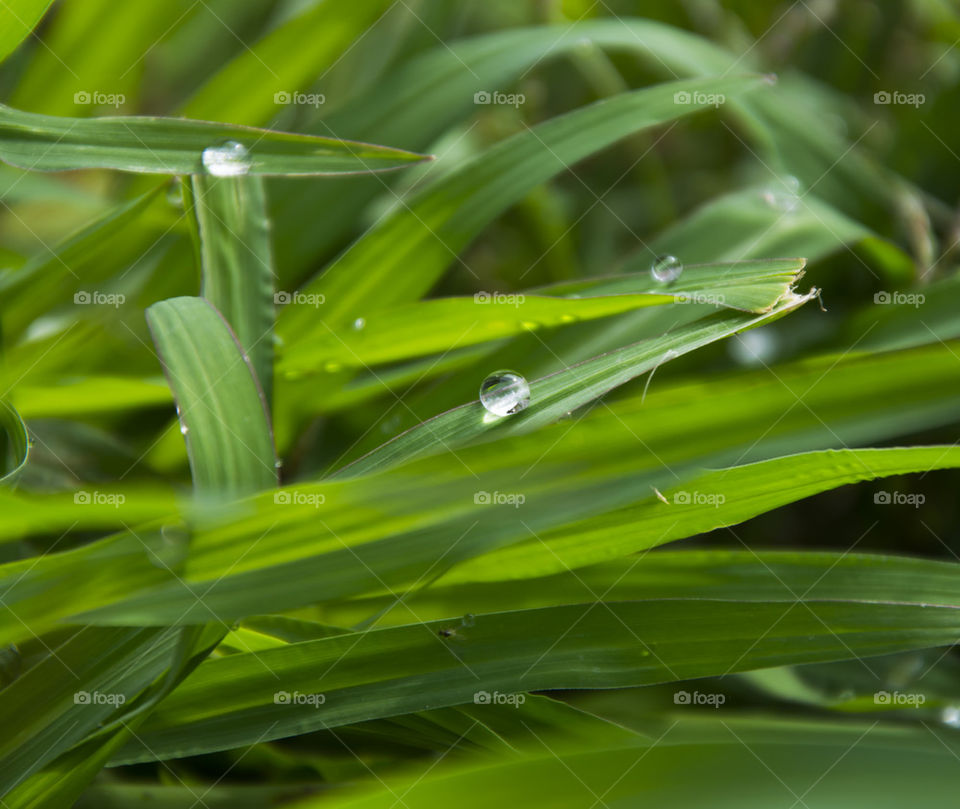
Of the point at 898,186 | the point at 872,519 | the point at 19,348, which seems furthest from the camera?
the point at 898,186

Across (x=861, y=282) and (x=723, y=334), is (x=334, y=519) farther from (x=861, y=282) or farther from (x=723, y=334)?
(x=861, y=282)

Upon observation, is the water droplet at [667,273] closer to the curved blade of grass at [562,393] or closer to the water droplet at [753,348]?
the curved blade of grass at [562,393]

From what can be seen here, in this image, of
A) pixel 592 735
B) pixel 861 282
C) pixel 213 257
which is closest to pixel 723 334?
pixel 592 735

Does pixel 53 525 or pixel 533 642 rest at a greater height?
pixel 53 525

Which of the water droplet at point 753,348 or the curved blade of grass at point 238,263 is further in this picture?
the water droplet at point 753,348

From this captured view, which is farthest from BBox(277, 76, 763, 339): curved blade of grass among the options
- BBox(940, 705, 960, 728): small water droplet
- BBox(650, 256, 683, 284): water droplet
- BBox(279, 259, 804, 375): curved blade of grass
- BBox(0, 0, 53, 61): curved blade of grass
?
BBox(940, 705, 960, 728): small water droplet

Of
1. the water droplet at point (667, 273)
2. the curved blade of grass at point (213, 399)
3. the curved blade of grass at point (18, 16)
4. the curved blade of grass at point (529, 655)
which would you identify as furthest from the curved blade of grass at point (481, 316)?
the curved blade of grass at point (18, 16)

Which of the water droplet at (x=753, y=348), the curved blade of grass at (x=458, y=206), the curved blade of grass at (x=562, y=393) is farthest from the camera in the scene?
the water droplet at (x=753, y=348)
